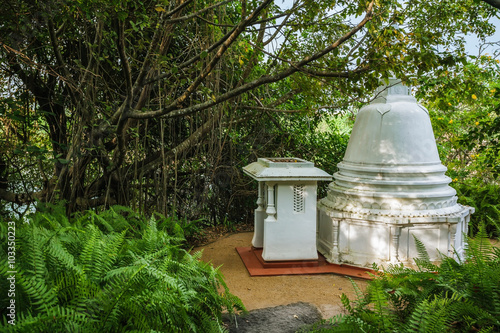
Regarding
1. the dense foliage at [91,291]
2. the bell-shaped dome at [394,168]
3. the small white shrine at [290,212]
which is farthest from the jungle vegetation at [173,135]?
the small white shrine at [290,212]

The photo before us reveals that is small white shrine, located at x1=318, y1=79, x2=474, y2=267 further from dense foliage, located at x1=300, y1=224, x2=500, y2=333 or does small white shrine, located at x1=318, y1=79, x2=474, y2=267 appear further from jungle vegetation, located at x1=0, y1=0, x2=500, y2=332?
dense foliage, located at x1=300, y1=224, x2=500, y2=333

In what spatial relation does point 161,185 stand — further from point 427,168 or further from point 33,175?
point 427,168

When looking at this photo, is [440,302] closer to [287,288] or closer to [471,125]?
[287,288]

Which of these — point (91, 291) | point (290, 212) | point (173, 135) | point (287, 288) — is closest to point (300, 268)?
point (287, 288)

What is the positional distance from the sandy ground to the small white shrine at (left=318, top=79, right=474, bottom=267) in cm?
62

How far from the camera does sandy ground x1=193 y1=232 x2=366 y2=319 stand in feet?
13.8

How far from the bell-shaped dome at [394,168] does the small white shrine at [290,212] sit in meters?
0.59

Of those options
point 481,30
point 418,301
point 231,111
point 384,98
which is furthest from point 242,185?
point 418,301

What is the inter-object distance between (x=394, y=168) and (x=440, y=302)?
359 cm

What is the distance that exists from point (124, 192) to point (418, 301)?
4.56 m

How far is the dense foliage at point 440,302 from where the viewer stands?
2.11 meters

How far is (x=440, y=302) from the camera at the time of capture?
210cm

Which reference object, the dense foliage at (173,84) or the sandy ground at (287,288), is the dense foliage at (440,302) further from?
the dense foliage at (173,84)

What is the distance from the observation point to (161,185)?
657cm
